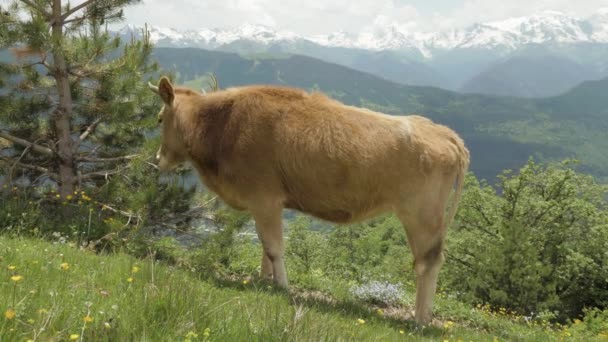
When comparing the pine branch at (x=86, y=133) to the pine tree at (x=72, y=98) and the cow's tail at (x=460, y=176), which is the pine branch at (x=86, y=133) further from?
the cow's tail at (x=460, y=176)

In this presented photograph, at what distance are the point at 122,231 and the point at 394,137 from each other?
5.34 meters

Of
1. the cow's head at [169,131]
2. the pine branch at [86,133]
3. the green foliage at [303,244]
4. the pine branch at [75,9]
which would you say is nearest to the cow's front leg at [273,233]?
the cow's head at [169,131]

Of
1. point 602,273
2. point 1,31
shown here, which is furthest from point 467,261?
point 1,31

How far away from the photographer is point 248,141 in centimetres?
669

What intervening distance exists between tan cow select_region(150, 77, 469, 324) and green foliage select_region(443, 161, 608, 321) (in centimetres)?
2046

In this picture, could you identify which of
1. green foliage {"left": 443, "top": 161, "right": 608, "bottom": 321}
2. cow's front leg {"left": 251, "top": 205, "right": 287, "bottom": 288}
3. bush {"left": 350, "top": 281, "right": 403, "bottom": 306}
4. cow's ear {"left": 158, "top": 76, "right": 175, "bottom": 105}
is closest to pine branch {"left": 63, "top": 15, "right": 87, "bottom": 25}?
cow's ear {"left": 158, "top": 76, "right": 175, "bottom": 105}

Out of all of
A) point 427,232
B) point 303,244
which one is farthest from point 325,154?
point 303,244

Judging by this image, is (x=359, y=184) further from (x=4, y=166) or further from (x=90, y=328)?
(x=4, y=166)

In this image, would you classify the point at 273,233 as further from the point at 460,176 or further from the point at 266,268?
the point at 460,176

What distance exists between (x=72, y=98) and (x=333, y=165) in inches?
297

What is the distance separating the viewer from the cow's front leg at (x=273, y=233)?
22.0 ft

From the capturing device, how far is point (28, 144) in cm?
954

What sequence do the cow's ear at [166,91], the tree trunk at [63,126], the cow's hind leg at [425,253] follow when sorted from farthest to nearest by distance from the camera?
the tree trunk at [63,126] → the cow's ear at [166,91] → the cow's hind leg at [425,253]

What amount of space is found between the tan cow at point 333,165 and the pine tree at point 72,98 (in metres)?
3.75
